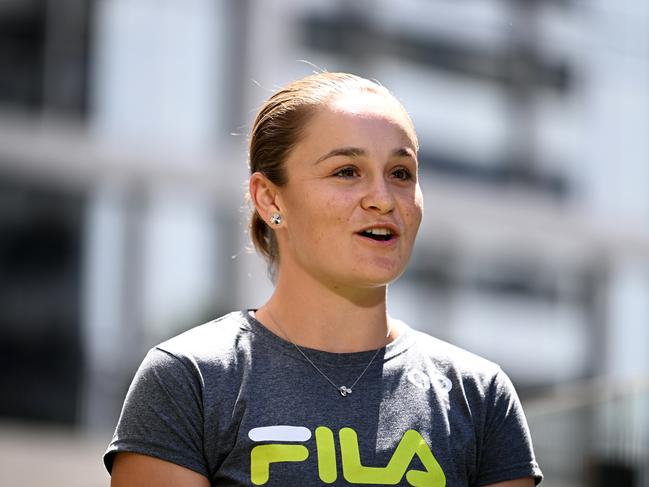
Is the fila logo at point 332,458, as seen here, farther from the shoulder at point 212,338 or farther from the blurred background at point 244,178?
the blurred background at point 244,178

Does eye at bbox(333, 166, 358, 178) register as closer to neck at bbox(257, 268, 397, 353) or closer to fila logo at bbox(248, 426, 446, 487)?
neck at bbox(257, 268, 397, 353)

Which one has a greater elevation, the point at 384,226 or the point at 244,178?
the point at 384,226

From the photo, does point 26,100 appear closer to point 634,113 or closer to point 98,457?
point 98,457

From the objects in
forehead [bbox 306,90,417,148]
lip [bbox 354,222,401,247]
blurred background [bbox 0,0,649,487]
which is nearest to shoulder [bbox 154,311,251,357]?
lip [bbox 354,222,401,247]

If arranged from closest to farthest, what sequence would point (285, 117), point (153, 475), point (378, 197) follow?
point (153, 475)
point (378, 197)
point (285, 117)

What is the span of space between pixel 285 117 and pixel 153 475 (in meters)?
0.78

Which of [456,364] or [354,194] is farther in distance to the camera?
[456,364]

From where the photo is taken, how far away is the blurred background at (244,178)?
1761 centimetres

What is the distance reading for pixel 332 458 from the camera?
8.92 feet

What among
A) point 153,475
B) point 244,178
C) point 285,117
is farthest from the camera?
point 244,178

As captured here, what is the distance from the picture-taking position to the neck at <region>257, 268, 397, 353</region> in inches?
115

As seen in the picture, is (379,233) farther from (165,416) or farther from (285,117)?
(165,416)

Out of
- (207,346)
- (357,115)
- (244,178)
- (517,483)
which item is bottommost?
(244,178)

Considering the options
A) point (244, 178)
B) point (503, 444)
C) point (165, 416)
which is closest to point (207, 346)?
point (165, 416)
